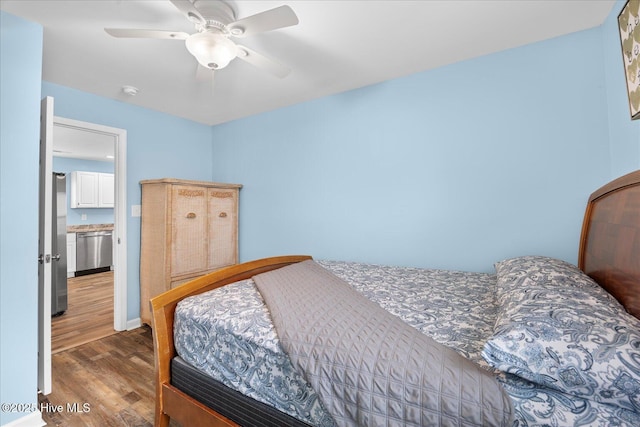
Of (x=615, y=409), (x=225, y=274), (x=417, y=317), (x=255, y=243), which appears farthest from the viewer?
(x=255, y=243)

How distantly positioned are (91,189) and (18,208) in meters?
5.10

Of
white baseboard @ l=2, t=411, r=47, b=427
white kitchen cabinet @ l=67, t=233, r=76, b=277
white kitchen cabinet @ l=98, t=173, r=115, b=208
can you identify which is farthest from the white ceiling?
white kitchen cabinet @ l=98, t=173, r=115, b=208

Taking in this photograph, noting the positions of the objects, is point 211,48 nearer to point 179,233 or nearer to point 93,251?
point 179,233

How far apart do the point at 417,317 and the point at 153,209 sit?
9.40 feet

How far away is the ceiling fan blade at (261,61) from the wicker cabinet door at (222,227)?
1.85 metres

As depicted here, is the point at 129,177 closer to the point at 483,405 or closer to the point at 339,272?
the point at 339,272

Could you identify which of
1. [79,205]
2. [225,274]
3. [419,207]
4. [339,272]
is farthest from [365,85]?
[79,205]

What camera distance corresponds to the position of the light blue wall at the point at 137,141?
2693 millimetres

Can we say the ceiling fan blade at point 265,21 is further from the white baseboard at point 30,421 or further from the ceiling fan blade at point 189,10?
the white baseboard at point 30,421

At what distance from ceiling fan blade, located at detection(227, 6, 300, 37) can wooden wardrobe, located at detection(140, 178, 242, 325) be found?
6.14 ft

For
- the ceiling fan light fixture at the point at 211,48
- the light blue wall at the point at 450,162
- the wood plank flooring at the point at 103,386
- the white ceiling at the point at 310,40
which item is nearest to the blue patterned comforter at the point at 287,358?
the light blue wall at the point at 450,162

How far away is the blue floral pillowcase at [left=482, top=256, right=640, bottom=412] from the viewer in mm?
674

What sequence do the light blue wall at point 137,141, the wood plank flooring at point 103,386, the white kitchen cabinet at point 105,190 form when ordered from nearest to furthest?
the wood plank flooring at point 103,386
the light blue wall at point 137,141
the white kitchen cabinet at point 105,190

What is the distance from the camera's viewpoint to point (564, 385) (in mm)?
714
